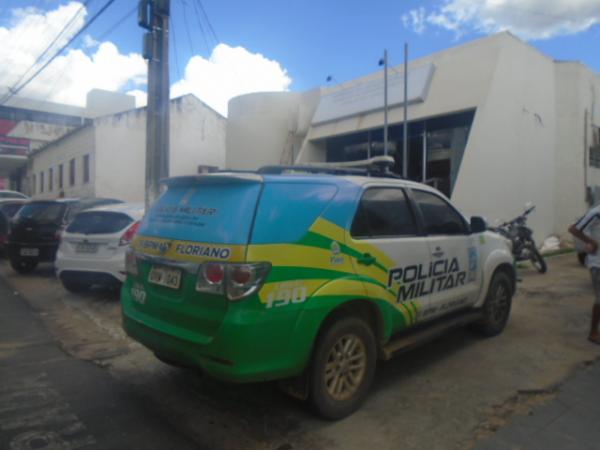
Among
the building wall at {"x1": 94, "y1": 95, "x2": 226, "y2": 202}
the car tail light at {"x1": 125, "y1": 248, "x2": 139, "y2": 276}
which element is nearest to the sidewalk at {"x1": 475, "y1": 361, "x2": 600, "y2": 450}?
the car tail light at {"x1": 125, "y1": 248, "x2": 139, "y2": 276}

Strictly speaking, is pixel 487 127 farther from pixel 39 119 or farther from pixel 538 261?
pixel 39 119

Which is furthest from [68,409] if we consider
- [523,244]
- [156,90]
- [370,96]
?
[370,96]

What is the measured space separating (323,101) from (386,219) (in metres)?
11.1

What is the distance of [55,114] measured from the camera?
155 feet

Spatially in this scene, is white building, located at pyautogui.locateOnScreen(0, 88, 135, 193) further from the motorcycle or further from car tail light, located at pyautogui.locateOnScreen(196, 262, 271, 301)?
car tail light, located at pyautogui.locateOnScreen(196, 262, 271, 301)

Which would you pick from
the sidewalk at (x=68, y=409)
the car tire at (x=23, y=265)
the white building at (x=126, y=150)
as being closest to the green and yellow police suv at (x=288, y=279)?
the sidewalk at (x=68, y=409)

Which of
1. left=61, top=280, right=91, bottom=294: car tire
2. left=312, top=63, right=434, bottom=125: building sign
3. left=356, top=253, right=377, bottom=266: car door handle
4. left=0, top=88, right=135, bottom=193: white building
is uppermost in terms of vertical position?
left=0, top=88, right=135, bottom=193: white building

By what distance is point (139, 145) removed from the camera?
20953mm

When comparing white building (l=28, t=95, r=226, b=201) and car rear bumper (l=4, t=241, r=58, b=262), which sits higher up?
white building (l=28, t=95, r=226, b=201)

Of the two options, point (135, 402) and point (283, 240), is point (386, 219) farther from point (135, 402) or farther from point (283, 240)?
point (135, 402)

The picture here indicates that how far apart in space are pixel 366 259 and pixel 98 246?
15.2ft

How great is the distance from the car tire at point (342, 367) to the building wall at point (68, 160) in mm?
19433

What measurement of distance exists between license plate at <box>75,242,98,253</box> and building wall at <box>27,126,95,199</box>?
48.5ft

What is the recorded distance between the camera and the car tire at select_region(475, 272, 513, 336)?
4.93m
